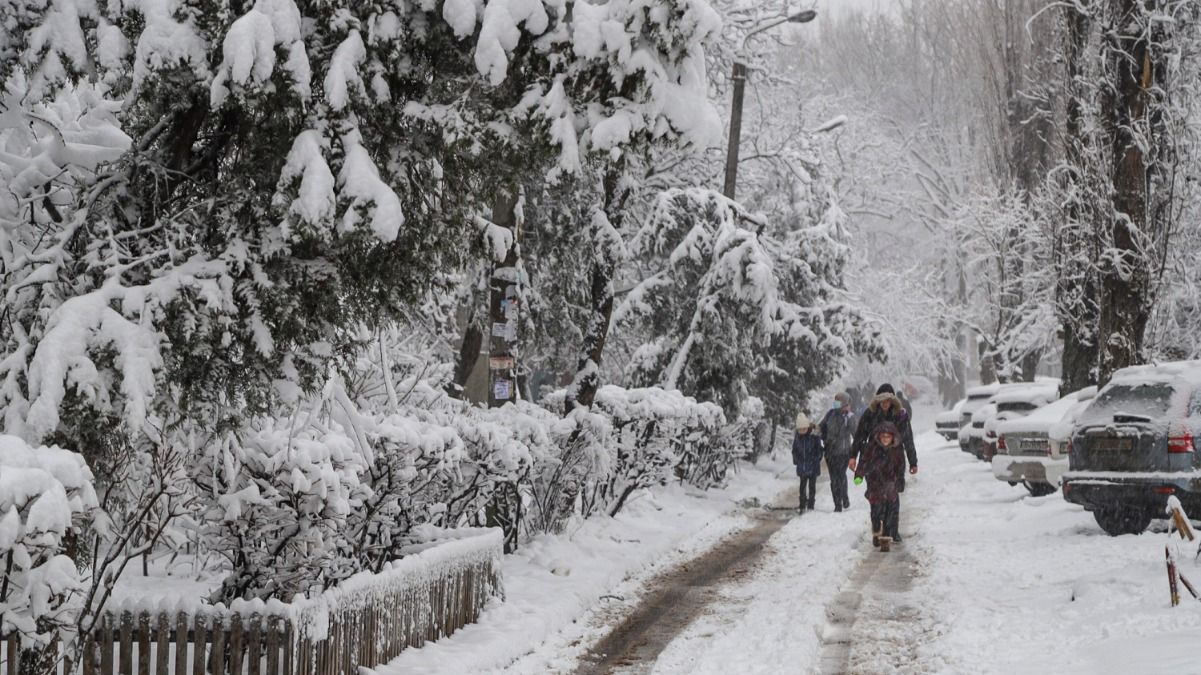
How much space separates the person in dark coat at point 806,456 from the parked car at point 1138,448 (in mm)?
5493

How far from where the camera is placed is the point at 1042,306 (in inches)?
1172

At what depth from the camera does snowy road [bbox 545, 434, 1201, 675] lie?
780 cm

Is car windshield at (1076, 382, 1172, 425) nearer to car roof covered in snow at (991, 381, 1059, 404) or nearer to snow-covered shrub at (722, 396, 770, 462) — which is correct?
snow-covered shrub at (722, 396, 770, 462)

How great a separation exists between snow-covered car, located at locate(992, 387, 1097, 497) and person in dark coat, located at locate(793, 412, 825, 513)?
2.69m

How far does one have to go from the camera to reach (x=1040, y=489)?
1853cm

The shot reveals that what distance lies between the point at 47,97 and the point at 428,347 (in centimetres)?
1327

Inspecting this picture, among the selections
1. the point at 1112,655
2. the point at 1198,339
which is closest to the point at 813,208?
the point at 1198,339

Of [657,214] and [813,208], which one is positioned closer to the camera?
[657,214]

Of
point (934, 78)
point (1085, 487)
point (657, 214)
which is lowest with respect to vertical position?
point (1085, 487)

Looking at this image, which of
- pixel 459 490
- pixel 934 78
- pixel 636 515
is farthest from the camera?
pixel 934 78

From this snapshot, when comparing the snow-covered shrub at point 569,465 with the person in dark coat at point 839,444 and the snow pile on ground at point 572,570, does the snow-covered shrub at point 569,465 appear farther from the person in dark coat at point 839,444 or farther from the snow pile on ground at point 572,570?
the person in dark coat at point 839,444

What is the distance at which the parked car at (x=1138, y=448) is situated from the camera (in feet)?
39.8

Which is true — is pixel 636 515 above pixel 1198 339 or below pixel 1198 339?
below

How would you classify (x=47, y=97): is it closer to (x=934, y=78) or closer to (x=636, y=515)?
(x=636, y=515)
